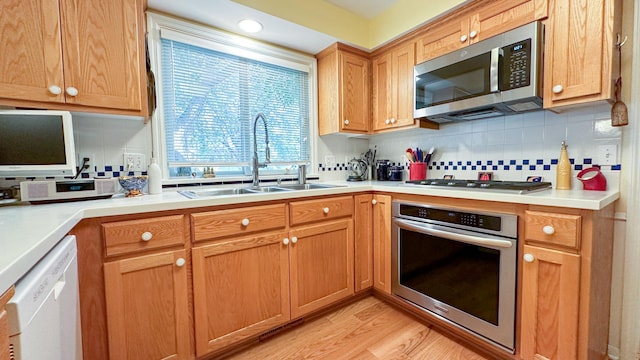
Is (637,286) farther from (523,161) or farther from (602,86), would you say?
(602,86)

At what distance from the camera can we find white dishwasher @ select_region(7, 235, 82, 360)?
1.71ft

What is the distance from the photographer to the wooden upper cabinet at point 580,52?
4.06 feet

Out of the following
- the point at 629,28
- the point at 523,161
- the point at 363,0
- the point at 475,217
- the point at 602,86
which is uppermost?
the point at 363,0

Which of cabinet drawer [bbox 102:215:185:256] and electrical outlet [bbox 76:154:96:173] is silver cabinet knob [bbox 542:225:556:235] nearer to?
cabinet drawer [bbox 102:215:185:256]

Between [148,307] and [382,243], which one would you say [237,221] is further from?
[382,243]

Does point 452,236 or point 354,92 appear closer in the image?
point 452,236

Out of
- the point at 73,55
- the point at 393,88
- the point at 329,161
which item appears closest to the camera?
the point at 73,55

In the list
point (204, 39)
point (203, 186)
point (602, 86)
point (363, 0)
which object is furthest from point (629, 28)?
point (203, 186)

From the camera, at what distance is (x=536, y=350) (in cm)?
124

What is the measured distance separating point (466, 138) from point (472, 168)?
233 millimetres

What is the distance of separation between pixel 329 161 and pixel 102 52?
177cm

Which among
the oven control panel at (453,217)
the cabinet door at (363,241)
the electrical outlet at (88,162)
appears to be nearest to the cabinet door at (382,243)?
the cabinet door at (363,241)

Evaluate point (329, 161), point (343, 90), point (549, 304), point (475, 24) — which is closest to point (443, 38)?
point (475, 24)

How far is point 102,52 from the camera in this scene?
135 centimetres
